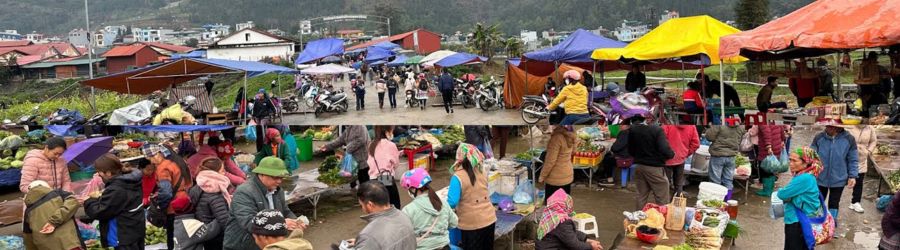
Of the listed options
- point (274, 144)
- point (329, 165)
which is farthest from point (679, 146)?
point (274, 144)

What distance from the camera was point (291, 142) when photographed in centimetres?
910

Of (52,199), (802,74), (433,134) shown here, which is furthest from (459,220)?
(433,134)

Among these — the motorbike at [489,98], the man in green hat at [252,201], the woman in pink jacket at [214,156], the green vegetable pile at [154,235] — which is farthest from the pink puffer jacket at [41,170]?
the motorbike at [489,98]

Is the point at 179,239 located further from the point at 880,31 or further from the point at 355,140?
the point at 880,31

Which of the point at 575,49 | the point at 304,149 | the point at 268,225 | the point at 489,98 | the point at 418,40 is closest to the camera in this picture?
the point at 268,225

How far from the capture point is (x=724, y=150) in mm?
7371

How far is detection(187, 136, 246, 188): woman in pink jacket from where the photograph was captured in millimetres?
5795

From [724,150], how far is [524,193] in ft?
9.37

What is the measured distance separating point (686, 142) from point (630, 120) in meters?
1.20

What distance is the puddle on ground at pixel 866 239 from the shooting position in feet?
19.3

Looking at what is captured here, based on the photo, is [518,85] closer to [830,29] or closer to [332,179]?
[332,179]

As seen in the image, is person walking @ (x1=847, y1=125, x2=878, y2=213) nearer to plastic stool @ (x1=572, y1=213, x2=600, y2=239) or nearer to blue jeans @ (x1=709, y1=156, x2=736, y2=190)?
blue jeans @ (x1=709, y1=156, x2=736, y2=190)

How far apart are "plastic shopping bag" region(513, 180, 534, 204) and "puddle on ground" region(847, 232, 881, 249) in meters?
3.21

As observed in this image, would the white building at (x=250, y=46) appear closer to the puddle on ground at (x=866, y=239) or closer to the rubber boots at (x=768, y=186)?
the rubber boots at (x=768, y=186)
